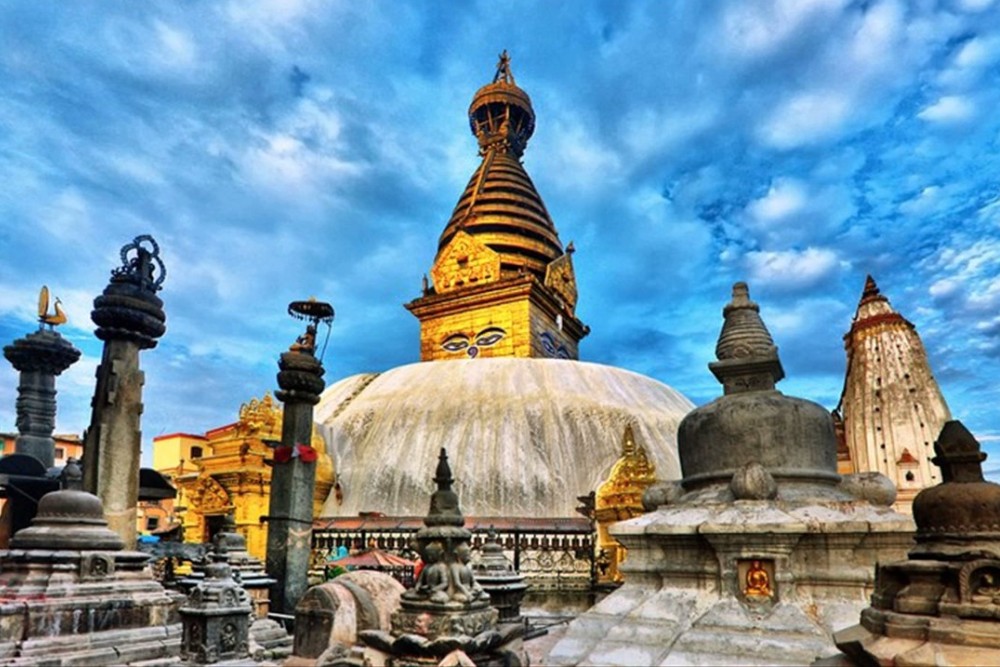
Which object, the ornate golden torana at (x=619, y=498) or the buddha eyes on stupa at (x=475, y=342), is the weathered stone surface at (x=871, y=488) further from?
the buddha eyes on stupa at (x=475, y=342)

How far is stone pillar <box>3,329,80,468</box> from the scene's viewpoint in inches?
746

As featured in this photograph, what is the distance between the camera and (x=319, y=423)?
93.1ft

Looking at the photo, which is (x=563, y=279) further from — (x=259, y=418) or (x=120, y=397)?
(x=120, y=397)

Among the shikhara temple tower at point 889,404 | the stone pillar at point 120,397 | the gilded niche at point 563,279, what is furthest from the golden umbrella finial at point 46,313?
the shikhara temple tower at point 889,404

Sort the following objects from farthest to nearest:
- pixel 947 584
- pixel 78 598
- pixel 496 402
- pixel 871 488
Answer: pixel 496 402
pixel 78 598
pixel 871 488
pixel 947 584

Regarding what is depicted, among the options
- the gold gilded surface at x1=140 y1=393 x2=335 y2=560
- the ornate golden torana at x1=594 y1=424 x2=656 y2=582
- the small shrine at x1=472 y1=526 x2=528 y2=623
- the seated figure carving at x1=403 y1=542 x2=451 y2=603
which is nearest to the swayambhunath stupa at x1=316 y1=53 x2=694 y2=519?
the gold gilded surface at x1=140 y1=393 x2=335 y2=560

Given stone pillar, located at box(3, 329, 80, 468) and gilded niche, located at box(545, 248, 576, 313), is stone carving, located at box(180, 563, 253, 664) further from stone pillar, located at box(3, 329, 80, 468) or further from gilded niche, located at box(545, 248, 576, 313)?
gilded niche, located at box(545, 248, 576, 313)

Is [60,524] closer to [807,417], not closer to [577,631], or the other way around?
[577,631]

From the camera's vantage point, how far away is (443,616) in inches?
242

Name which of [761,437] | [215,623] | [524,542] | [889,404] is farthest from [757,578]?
[889,404]

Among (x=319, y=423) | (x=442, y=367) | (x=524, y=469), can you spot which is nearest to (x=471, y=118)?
(x=442, y=367)

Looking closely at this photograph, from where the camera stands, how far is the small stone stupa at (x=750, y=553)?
20.1 feet

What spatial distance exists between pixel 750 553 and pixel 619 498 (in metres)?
9.68

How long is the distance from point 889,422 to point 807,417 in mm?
29703
